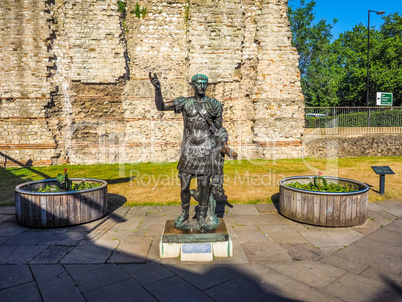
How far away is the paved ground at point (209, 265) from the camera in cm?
280

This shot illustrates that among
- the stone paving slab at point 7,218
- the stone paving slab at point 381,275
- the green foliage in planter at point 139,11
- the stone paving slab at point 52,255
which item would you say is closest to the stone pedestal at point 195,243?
the stone paving slab at point 52,255

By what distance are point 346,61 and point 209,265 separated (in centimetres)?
3224

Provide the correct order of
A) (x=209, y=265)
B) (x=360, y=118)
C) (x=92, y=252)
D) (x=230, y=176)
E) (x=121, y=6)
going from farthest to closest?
(x=360, y=118) → (x=121, y=6) → (x=230, y=176) → (x=92, y=252) → (x=209, y=265)

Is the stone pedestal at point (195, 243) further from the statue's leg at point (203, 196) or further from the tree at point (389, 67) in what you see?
the tree at point (389, 67)

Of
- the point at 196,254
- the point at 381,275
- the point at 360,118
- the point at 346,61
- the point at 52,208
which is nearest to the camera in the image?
the point at 381,275

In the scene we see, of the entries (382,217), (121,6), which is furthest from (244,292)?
(121,6)

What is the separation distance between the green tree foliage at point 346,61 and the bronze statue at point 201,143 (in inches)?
985

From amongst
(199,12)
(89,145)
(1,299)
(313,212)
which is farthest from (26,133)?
(313,212)

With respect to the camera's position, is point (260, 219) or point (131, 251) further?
point (260, 219)

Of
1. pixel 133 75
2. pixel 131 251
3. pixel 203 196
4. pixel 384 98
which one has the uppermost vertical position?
pixel 133 75

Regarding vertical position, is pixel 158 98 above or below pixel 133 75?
below

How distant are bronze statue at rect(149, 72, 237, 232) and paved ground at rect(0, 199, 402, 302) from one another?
0.73 meters

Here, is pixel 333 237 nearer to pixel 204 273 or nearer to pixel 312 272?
pixel 312 272

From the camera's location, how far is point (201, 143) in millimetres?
3854
